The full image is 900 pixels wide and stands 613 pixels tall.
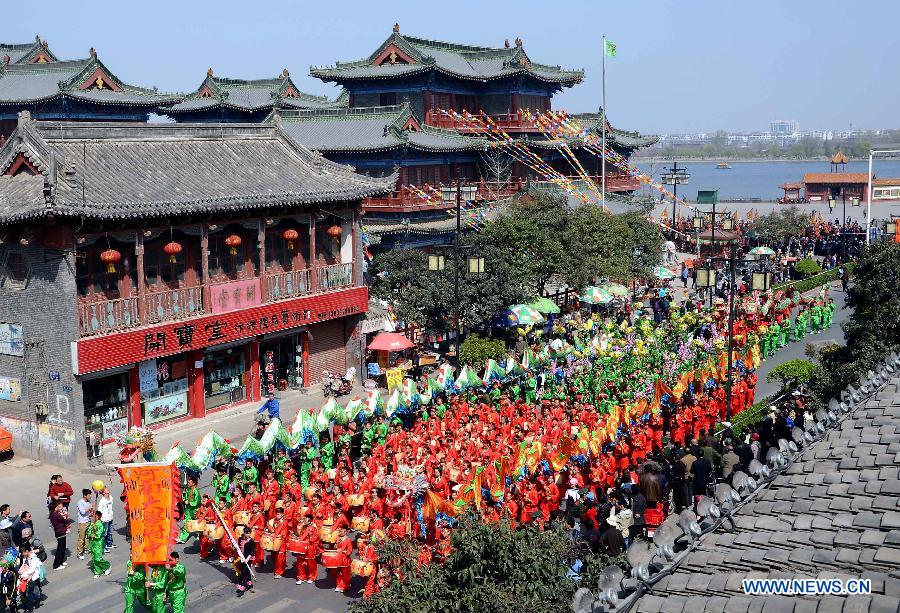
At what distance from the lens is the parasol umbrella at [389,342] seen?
32.3 m

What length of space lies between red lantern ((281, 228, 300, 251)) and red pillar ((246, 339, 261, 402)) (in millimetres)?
3320

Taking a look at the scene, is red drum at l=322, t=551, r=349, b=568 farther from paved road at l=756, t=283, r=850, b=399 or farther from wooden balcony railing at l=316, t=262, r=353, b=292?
paved road at l=756, t=283, r=850, b=399

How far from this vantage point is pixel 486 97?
183 ft

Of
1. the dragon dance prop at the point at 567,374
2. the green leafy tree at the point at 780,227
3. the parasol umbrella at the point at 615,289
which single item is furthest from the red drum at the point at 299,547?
the green leafy tree at the point at 780,227

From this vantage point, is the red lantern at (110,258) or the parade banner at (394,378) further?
the parade banner at (394,378)

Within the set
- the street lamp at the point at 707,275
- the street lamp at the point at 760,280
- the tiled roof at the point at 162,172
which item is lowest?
the street lamp at the point at 760,280

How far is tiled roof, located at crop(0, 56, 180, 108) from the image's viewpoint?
4934cm

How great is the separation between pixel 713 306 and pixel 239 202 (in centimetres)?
1755

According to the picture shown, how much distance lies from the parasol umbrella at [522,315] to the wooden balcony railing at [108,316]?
1278cm

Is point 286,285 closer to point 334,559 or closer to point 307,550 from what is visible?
point 307,550

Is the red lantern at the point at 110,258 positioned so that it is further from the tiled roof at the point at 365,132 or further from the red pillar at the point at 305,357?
the tiled roof at the point at 365,132

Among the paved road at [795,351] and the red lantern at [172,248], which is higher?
the red lantern at [172,248]

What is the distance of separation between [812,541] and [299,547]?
454 inches

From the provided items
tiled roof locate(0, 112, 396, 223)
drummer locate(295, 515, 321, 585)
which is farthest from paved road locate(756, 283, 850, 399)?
drummer locate(295, 515, 321, 585)
